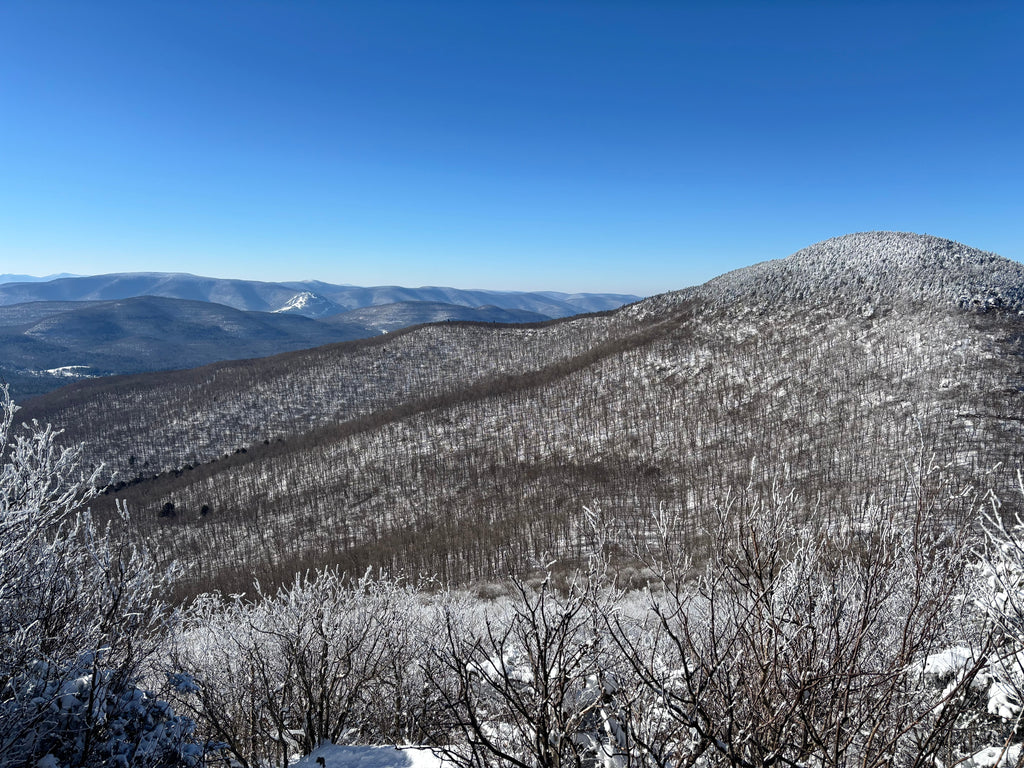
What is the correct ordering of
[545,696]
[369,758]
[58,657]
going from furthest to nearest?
[369,758] < [58,657] < [545,696]

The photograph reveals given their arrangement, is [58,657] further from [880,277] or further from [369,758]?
[880,277]

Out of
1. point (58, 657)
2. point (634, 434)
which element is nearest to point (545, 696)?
point (58, 657)

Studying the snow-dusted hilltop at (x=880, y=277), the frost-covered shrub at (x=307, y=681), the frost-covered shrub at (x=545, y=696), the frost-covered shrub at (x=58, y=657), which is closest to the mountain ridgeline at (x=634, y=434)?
the snow-dusted hilltop at (x=880, y=277)

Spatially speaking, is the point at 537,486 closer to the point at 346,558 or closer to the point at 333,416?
the point at 346,558

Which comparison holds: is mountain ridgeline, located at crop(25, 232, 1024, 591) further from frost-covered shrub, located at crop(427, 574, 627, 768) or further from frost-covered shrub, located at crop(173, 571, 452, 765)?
frost-covered shrub, located at crop(427, 574, 627, 768)

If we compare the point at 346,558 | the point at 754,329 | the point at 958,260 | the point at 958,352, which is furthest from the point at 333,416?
the point at 958,260
